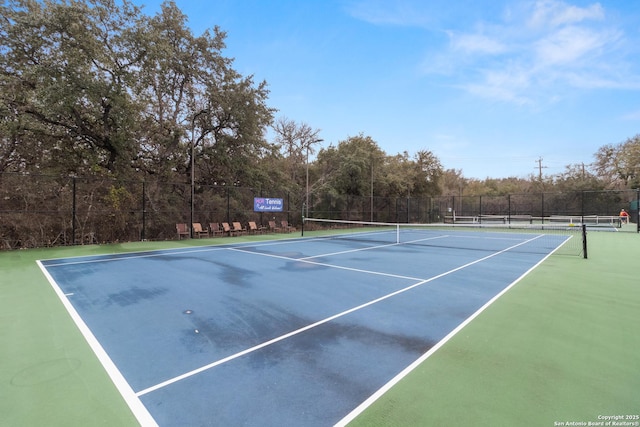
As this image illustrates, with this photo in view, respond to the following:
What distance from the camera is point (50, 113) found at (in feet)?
44.4

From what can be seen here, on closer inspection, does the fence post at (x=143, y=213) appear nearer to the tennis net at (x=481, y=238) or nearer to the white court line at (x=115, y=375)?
the tennis net at (x=481, y=238)

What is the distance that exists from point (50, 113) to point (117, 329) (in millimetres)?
13817

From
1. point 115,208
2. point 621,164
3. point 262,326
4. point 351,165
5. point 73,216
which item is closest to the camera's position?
point 262,326

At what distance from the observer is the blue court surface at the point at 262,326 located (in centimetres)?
278

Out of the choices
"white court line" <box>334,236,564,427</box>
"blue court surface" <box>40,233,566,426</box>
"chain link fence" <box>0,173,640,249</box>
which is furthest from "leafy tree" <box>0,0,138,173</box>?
"white court line" <box>334,236,564,427</box>

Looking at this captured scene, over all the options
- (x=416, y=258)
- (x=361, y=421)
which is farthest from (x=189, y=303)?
(x=416, y=258)

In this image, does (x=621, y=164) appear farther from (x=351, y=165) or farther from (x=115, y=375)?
(x=115, y=375)

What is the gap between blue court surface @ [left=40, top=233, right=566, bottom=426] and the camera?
109 inches

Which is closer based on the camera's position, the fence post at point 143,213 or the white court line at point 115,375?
the white court line at point 115,375

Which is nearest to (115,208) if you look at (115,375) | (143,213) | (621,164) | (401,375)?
(143,213)

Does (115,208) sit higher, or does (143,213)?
(115,208)

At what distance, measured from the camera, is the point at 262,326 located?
454 centimetres

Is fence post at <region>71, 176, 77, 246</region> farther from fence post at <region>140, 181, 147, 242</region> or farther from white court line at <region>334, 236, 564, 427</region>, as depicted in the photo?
white court line at <region>334, 236, 564, 427</region>

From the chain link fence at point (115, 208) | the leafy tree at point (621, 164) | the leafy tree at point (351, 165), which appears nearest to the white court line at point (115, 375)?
the chain link fence at point (115, 208)
